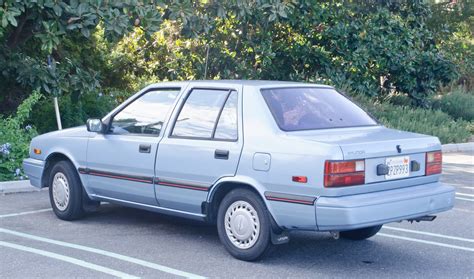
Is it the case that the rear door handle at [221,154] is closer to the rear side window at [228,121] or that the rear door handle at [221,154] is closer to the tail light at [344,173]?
the rear side window at [228,121]

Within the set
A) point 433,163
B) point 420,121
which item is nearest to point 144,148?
point 433,163

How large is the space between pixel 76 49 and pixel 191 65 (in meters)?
2.75

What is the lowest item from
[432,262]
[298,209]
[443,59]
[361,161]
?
[432,262]

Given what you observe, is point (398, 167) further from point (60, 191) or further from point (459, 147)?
point (459, 147)

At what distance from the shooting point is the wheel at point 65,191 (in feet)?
27.6

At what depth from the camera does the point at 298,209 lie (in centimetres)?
631

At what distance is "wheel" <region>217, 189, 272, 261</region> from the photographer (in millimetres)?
6594

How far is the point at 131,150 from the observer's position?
7.77 metres

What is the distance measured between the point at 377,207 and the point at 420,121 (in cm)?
1303

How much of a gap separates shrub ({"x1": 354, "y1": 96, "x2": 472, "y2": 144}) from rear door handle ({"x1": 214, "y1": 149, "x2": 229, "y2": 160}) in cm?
1129

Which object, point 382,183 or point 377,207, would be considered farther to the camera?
point 382,183

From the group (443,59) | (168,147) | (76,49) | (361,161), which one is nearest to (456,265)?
(361,161)

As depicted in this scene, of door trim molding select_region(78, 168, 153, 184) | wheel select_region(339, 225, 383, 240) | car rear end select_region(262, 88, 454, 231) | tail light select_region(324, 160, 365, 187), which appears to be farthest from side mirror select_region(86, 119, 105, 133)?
tail light select_region(324, 160, 365, 187)

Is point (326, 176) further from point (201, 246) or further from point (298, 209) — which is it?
point (201, 246)
